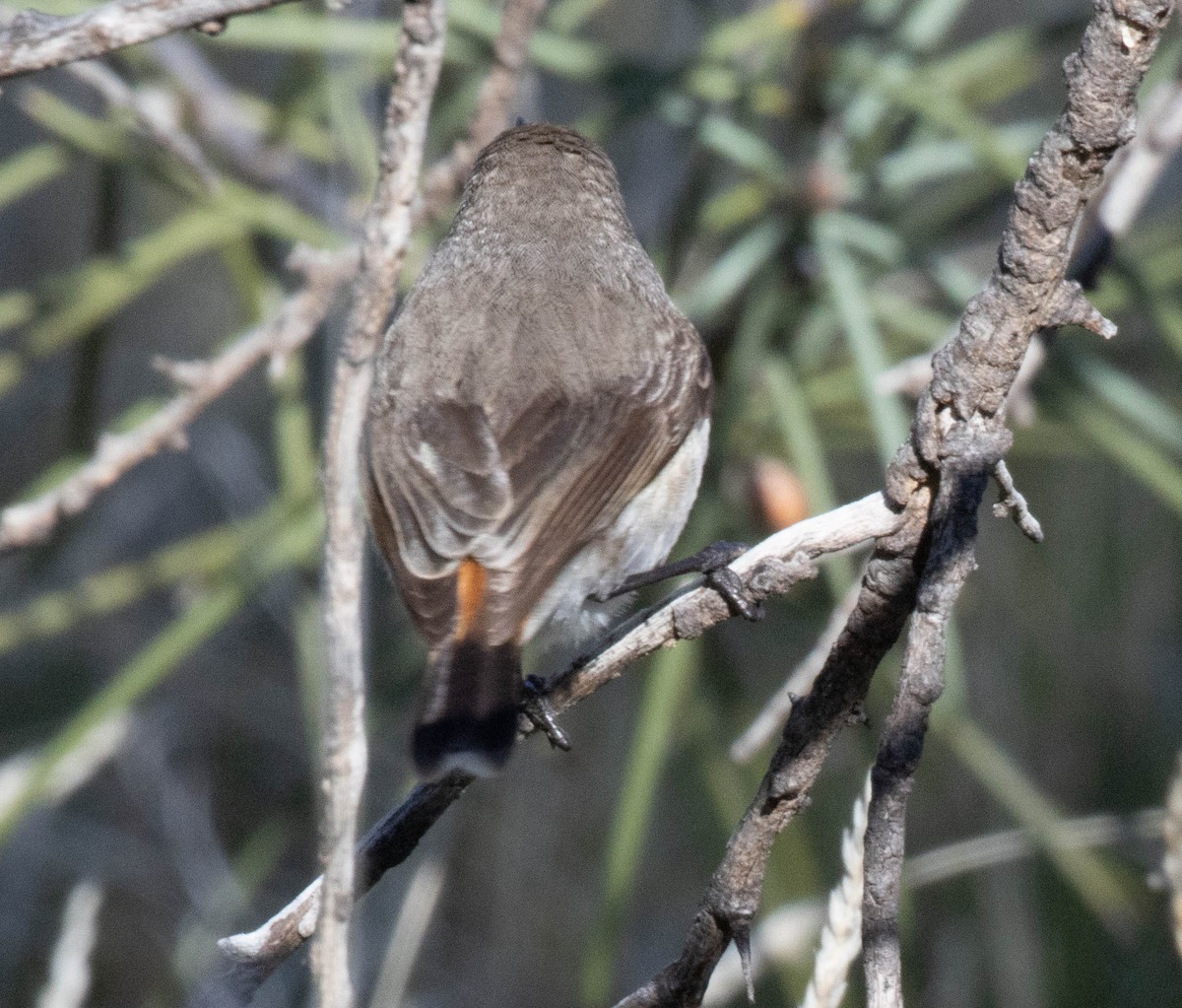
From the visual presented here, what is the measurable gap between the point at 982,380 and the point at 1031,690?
104 inches

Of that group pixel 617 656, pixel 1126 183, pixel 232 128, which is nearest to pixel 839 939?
pixel 617 656

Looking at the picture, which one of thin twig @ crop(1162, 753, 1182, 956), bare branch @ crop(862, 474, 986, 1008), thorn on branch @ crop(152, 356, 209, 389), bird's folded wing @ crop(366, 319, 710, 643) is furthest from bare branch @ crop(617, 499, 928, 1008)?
thorn on branch @ crop(152, 356, 209, 389)

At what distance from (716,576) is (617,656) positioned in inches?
6.6

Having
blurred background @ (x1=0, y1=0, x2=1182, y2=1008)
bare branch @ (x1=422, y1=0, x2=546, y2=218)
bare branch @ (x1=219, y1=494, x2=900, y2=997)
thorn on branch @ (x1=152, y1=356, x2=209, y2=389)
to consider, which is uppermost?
bare branch @ (x1=422, y1=0, x2=546, y2=218)

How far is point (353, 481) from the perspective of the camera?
4.66 feet

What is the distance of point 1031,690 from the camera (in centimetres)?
387

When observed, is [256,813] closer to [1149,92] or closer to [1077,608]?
[1077,608]

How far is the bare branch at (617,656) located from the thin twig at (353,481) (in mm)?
245

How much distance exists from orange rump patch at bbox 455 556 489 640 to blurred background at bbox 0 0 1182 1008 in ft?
Result: 1.67

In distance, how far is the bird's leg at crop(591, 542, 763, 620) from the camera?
5.82ft

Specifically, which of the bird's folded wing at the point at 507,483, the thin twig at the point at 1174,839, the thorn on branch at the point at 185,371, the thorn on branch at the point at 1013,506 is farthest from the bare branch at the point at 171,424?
the thin twig at the point at 1174,839

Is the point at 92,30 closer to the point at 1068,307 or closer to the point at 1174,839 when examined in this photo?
the point at 1068,307

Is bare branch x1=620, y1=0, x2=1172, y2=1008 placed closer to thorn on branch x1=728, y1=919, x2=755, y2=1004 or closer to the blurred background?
thorn on branch x1=728, y1=919, x2=755, y2=1004

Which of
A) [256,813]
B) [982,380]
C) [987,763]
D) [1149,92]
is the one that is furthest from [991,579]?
[982,380]
